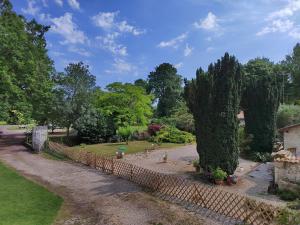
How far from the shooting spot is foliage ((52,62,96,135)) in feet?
121

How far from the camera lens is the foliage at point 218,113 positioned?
67.5 ft

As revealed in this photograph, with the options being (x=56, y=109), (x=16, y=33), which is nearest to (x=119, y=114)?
(x=56, y=109)

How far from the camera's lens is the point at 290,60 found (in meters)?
73.4

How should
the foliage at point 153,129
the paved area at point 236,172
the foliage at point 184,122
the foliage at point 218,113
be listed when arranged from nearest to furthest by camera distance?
the paved area at point 236,172 → the foliage at point 218,113 → the foliage at point 153,129 → the foliage at point 184,122

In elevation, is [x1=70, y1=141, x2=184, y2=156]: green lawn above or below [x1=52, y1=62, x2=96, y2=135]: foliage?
below

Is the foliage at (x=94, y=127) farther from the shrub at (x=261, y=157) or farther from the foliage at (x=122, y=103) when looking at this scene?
the shrub at (x=261, y=157)

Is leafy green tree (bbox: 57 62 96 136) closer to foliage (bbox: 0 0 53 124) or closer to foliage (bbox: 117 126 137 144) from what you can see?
foliage (bbox: 0 0 53 124)

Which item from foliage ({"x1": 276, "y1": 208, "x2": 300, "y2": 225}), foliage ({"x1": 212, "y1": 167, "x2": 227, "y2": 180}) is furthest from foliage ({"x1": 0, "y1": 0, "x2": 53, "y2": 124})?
foliage ({"x1": 276, "y1": 208, "x2": 300, "y2": 225})

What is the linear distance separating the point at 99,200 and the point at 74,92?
22.9 meters

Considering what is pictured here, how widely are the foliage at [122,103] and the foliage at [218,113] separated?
71.9 feet

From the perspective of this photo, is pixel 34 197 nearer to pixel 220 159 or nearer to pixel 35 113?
pixel 220 159

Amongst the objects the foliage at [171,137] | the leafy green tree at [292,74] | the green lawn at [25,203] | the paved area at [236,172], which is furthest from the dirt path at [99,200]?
the leafy green tree at [292,74]

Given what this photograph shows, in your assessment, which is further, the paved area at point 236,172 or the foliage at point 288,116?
the foliage at point 288,116

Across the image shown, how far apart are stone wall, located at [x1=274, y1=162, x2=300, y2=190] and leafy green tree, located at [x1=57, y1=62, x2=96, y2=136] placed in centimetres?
2483
